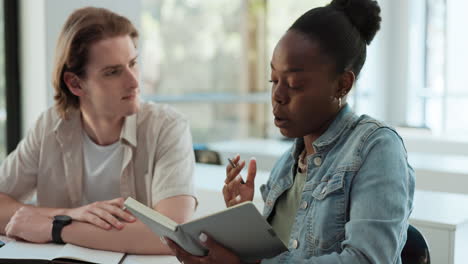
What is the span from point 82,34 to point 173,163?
0.52 metres

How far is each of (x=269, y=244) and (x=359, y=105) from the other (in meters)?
6.80

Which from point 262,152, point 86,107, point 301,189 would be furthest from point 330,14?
point 262,152

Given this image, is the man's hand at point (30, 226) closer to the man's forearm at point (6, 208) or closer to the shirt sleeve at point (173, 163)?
the man's forearm at point (6, 208)

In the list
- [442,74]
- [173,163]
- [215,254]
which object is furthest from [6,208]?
[442,74]

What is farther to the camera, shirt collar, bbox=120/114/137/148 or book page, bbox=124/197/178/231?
shirt collar, bbox=120/114/137/148

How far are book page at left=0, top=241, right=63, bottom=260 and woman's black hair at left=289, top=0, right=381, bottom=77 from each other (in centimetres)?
92

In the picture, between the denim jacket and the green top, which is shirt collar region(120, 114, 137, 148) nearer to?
the green top

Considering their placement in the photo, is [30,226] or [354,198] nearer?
[354,198]

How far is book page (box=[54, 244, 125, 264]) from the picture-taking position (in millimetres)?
1621

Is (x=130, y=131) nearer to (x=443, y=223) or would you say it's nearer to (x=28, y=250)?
(x=28, y=250)

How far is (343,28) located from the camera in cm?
128

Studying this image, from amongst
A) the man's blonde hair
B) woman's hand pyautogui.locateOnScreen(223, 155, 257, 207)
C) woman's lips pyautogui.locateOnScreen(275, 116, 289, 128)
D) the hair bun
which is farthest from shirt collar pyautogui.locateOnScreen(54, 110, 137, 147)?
the hair bun

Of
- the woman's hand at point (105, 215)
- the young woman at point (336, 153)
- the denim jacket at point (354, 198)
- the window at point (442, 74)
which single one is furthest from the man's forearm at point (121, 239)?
the window at point (442, 74)

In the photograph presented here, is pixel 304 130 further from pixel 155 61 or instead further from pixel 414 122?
pixel 414 122
